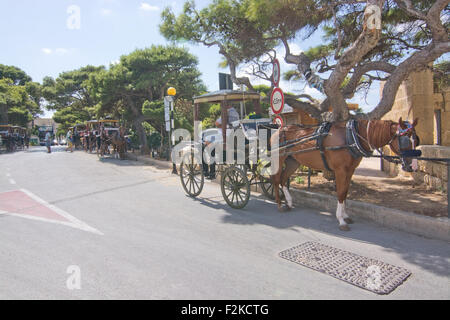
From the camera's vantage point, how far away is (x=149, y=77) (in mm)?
17953

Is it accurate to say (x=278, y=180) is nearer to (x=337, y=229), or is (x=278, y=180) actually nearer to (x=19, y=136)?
(x=337, y=229)

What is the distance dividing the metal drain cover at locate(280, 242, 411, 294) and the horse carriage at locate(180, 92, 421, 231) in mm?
1084

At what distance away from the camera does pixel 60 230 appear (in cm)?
549

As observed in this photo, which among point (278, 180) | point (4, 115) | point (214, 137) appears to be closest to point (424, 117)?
point (278, 180)

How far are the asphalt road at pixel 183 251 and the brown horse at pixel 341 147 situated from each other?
0.69m

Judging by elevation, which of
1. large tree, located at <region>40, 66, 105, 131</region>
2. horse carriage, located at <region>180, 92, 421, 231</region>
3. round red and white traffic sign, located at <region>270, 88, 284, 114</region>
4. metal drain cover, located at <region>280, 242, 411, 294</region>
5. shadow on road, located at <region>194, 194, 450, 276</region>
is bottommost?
metal drain cover, located at <region>280, 242, 411, 294</region>

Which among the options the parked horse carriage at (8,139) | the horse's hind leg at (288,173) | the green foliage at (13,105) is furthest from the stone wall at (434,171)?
the green foliage at (13,105)

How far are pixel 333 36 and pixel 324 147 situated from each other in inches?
241

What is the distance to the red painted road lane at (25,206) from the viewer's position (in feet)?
21.4

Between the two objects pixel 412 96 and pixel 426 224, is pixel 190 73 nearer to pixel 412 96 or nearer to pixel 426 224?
pixel 412 96

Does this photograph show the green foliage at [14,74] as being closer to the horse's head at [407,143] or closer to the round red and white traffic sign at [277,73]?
A: the round red and white traffic sign at [277,73]

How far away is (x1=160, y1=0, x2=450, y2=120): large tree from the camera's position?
6164 millimetres

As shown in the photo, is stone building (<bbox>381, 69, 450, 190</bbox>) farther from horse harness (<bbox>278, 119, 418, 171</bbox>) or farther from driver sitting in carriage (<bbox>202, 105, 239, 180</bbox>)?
driver sitting in carriage (<bbox>202, 105, 239, 180</bbox>)

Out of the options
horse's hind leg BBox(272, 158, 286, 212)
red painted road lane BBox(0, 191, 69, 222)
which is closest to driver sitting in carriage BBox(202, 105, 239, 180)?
horse's hind leg BBox(272, 158, 286, 212)
